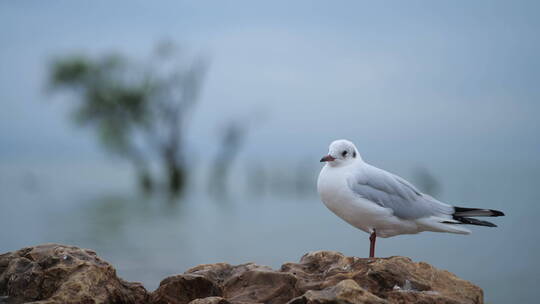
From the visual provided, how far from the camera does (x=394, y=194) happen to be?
5805 mm

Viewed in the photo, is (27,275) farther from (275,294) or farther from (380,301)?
(380,301)

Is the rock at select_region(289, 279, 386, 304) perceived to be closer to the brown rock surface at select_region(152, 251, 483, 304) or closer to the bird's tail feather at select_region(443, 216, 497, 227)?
the brown rock surface at select_region(152, 251, 483, 304)

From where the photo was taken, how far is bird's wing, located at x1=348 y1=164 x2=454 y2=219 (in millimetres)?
5641

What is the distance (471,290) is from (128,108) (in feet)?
52.2

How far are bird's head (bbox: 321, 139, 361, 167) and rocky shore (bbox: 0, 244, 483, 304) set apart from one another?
1056mm

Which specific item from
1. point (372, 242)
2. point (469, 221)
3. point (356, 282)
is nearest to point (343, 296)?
point (356, 282)

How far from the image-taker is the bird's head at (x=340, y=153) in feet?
18.6

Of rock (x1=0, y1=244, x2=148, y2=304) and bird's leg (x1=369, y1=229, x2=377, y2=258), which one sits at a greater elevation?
bird's leg (x1=369, y1=229, x2=377, y2=258)

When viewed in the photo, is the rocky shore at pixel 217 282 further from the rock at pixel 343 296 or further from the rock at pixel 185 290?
the rock at pixel 343 296

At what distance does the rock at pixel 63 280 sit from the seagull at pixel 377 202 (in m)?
Result: 2.20

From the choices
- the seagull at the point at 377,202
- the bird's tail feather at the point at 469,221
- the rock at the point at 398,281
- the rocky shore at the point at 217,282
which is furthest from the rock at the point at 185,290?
the bird's tail feather at the point at 469,221

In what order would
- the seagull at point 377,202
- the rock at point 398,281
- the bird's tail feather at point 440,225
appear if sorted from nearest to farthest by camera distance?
the rock at point 398,281, the seagull at point 377,202, the bird's tail feather at point 440,225

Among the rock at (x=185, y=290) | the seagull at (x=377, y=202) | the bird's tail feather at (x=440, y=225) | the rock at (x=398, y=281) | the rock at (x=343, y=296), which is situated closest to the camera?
the rock at (x=343, y=296)

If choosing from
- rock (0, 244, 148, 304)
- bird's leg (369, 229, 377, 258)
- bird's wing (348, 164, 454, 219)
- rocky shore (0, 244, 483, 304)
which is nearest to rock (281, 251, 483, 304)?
rocky shore (0, 244, 483, 304)
